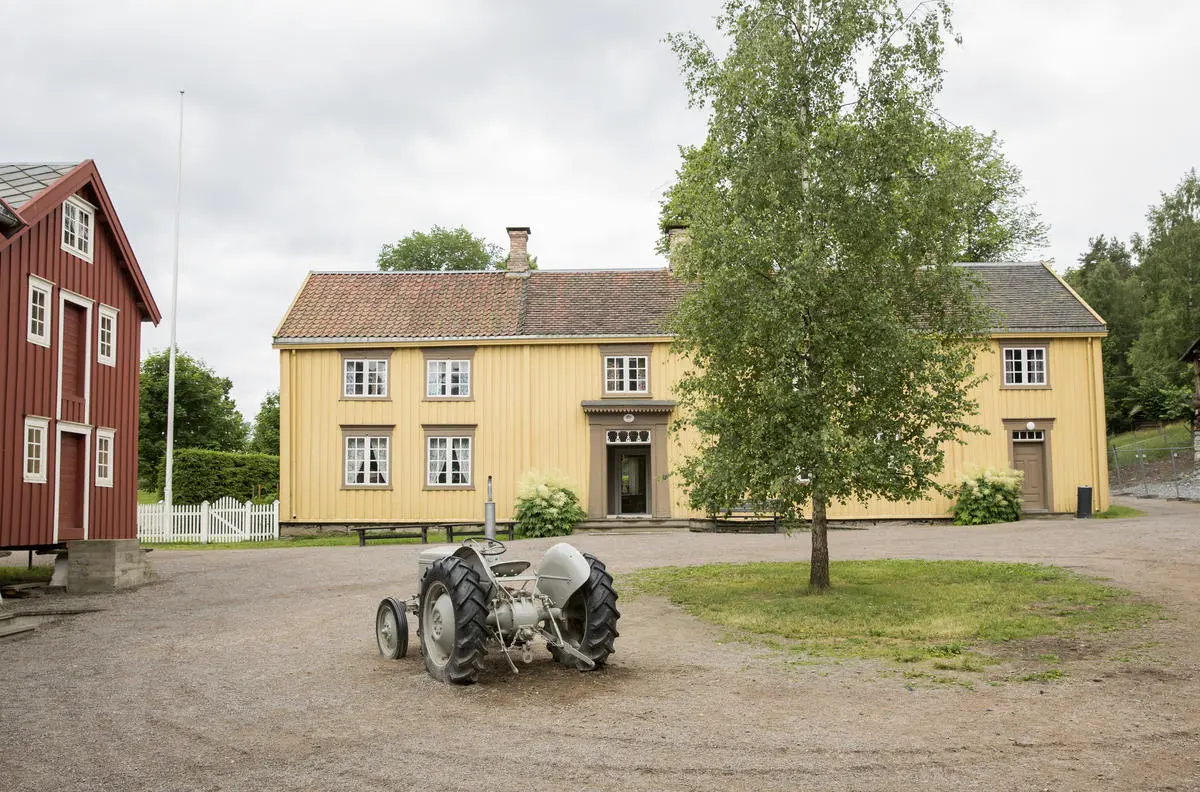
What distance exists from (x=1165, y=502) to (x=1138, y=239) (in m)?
32.1

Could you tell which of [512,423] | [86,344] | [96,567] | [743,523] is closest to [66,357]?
[86,344]

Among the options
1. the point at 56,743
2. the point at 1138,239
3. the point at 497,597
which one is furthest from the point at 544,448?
the point at 1138,239

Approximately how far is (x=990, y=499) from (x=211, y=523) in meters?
20.3

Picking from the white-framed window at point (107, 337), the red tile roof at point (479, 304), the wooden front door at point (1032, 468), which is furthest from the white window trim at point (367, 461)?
the wooden front door at point (1032, 468)

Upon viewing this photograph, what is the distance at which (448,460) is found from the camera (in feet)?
86.7

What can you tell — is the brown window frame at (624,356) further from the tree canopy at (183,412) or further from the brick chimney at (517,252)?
the tree canopy at (183,412)

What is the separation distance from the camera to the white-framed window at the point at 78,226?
17469mm

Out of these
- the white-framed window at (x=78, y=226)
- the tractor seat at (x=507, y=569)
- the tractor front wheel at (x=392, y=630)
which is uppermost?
Answer: the white-framed window at (x=78, y=226)

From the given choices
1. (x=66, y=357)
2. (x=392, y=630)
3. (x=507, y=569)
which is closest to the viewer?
(x=507, y=569)

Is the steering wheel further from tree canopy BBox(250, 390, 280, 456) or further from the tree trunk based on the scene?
tree canopy BBox(250, 390, 280, 456)

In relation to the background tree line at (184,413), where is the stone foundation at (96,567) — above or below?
below

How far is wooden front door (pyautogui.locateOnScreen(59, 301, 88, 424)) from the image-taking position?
17.3m

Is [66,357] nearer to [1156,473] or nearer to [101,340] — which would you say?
[101,340]

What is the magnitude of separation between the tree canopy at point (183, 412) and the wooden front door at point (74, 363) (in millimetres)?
21170
